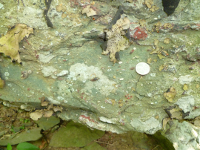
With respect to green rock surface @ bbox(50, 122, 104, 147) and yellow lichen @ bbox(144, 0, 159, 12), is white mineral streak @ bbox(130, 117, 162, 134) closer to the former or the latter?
green rock surface @ bbox(50, 122, 104, 147)

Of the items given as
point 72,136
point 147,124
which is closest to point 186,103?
point 147,124

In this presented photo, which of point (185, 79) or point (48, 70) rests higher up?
point (185, 79)

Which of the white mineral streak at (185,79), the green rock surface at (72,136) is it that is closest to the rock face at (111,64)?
the white mineral streak at (185,79)

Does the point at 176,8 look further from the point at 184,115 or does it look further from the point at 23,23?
the point at 23,23

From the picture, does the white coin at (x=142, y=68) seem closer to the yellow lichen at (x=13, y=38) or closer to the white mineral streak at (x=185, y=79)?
the white mineral streak at (x=185, y=79)

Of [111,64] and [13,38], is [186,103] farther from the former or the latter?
[13,38]

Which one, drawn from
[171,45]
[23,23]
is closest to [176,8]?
[171,45]
